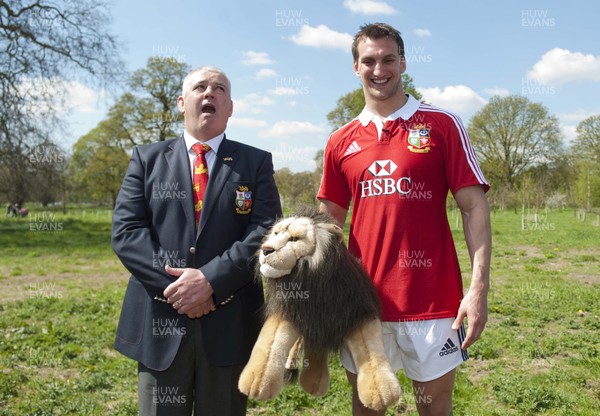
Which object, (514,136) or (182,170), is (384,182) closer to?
(182,170)

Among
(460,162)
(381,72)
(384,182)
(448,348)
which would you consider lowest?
(448,348)

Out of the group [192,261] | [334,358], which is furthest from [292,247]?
[334,358]

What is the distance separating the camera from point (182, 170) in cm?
320

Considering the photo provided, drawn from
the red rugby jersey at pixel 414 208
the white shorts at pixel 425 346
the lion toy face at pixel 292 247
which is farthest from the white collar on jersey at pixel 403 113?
the white shorts at pixel 425 346

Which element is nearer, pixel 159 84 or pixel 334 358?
pixel 334 358

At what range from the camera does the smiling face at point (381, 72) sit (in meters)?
3.15

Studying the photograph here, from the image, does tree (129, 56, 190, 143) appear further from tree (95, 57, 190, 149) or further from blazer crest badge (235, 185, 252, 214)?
blazer crest badge (235, 185, 252, 214)

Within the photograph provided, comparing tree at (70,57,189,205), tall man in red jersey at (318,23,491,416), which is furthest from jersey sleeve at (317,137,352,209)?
tree at (70,57,189,205)

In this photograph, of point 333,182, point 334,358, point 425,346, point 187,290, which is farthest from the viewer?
point 334,358

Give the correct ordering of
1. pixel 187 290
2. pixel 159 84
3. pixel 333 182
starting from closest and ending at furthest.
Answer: pixel 187 290, pixel 333 182, pixel 159 84

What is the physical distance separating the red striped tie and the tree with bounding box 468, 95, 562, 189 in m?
42.9

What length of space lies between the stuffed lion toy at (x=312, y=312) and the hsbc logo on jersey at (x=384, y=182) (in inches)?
17.2

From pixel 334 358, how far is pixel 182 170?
11.4 ft

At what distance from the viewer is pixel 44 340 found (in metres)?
6.84
